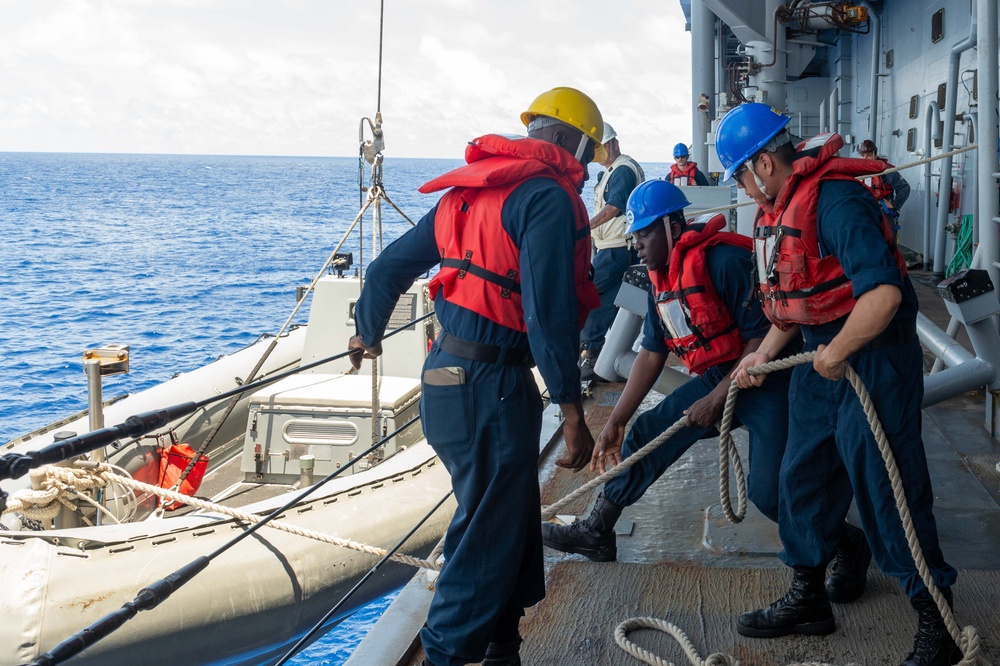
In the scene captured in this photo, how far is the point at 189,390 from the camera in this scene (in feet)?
30.5

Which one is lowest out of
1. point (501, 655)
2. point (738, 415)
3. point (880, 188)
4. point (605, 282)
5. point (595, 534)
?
point (501, 655)

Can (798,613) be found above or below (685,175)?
below

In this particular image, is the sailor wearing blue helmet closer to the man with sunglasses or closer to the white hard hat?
the white hard hat

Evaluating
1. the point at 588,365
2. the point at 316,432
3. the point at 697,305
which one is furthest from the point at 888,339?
the point at 316,432

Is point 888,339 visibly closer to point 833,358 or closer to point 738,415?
point 833,358

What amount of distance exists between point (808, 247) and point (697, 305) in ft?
2.15

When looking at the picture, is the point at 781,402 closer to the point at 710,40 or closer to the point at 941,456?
the point at 941,456

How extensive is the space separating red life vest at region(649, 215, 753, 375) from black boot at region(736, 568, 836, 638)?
81cm

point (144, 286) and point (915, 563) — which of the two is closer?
point (915, 563)

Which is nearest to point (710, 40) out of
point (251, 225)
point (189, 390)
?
point (189, 390)

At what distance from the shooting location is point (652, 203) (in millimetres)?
3270

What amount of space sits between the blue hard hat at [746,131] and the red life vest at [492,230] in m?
0.47

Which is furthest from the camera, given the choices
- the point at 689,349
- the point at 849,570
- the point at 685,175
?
the point at 685,175

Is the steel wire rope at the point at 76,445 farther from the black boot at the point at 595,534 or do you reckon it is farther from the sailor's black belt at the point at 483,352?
the black boot at the point at 595,534
